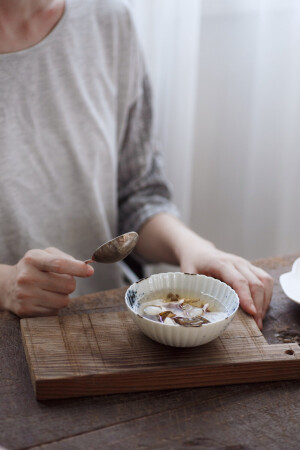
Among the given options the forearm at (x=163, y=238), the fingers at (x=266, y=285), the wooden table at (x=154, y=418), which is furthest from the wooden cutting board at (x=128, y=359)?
the forearm at (x=163, y=238)

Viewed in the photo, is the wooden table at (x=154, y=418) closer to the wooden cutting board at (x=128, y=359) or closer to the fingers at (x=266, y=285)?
the wooden cutting board at (x=128, y=359)

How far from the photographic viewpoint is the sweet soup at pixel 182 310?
79cm

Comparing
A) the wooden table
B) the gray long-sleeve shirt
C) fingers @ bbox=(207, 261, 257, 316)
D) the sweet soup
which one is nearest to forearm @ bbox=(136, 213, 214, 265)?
the gray long-sleeve shirt

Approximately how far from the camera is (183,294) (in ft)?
2.92

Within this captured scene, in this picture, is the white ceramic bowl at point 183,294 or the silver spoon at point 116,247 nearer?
the white ceramic bowl at point 183,294

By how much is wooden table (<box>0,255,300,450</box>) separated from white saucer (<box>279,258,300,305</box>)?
214 millimetres

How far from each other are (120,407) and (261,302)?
328 millimetres

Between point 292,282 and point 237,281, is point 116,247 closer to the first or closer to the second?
point 237,281

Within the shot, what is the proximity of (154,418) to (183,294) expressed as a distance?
0.22 meters

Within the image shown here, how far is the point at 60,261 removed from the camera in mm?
881

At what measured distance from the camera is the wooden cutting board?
742 mm

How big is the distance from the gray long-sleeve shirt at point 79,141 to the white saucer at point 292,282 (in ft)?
1.26

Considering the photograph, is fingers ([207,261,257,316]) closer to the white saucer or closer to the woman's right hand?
the white saucer

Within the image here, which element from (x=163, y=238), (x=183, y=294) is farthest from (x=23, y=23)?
(x=183, y=294)
